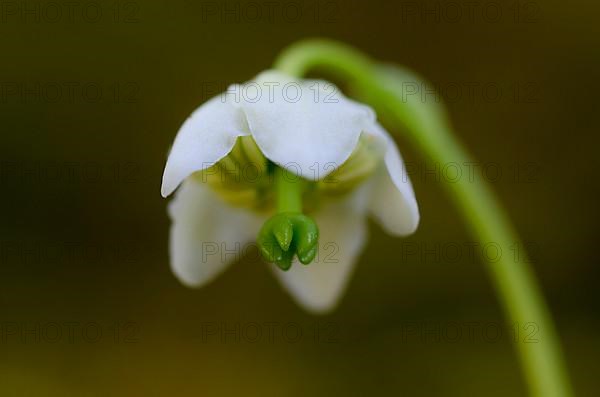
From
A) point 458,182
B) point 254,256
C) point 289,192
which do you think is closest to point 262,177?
point 289,192

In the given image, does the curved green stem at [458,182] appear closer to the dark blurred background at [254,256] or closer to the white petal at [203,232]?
the white petal at [203,232]

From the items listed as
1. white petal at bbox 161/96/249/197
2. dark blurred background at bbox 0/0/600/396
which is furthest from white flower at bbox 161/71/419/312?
dark blurred background at bbox 0/0/600/396

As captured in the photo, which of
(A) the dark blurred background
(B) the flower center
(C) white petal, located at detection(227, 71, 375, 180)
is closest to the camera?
(C) white petal, located at detection(227, 71, 375, 180)

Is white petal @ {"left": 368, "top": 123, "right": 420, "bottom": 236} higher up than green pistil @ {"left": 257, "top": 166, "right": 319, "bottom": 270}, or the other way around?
white petal @ {"left": 368, "top": 123, "right": 420, "bottom": 236}

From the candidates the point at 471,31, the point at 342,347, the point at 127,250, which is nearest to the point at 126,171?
the point at 127,250

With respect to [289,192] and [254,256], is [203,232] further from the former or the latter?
[254,256]

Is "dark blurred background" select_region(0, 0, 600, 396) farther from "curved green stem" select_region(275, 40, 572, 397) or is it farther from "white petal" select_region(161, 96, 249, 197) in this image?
"white petal" select_region(161, 96, 249, 197)

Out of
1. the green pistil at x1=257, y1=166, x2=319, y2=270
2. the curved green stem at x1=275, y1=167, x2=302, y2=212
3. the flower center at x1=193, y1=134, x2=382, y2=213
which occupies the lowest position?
the green pistil at x1=257, y1=166, x2=319, y2=270
